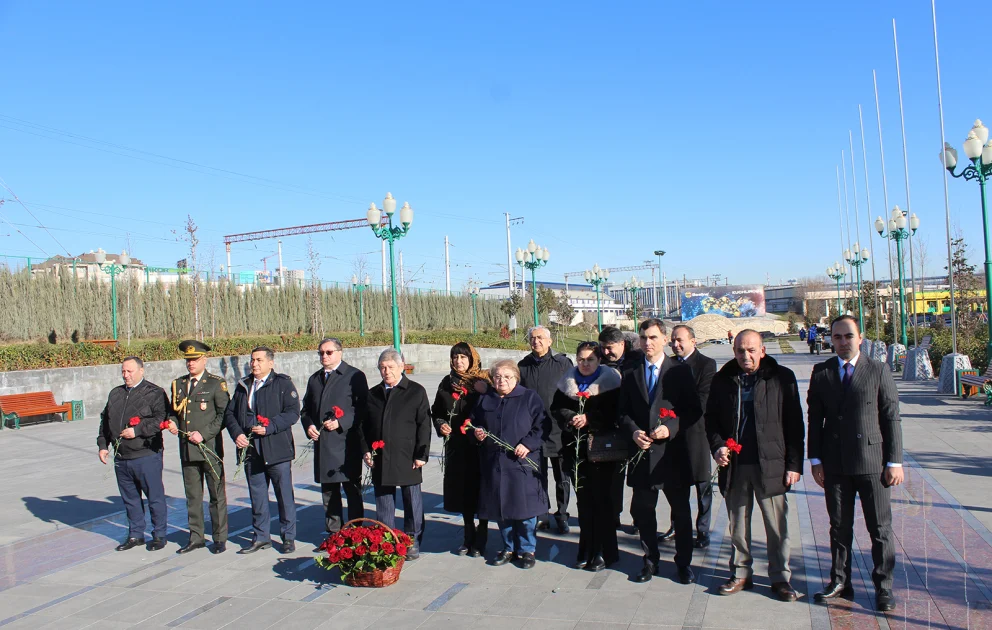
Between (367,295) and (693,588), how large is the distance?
110 ft

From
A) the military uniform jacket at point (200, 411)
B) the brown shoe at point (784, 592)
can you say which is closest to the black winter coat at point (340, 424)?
the military uniform jacket at point (200, 411)

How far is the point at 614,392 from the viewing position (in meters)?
5.98

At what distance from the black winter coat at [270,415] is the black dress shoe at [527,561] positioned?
6.69 feet

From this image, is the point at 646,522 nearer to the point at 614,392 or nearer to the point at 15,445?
the point at 614,392

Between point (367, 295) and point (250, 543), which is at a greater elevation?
point (367, 295)

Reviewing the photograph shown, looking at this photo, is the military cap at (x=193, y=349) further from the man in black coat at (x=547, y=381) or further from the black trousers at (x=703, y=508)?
the black trousers at (x=703, y=508)

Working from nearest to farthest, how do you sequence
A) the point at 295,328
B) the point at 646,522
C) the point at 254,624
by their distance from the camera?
the point at 254,624 < the point at 646,522 < the point at 295,328

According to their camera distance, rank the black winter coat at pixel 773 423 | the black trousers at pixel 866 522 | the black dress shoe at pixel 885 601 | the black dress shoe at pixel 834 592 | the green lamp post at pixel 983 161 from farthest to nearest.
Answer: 1. the green lamp post at pixel 983 161
2. the black winter coat at pixel 773 423
3. the black dress shoe at pixel 834 592
4. the black trousers at pixel 866 522
5. the black dress shoe at pixel 885 601

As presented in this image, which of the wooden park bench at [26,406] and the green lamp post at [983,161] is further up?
the green lamp post at [983,161]

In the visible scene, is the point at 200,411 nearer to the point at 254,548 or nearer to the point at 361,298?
the point at 254,548

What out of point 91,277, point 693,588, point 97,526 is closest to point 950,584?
point 693,588

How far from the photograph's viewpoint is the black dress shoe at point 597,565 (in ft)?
18.9

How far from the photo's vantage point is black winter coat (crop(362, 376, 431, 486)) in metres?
6.28

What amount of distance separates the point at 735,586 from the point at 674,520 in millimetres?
602
